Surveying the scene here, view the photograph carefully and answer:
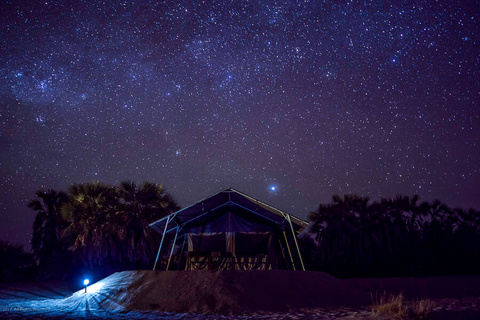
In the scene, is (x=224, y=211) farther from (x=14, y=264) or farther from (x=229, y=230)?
(x=14, y=264)

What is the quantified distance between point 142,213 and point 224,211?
264 inches

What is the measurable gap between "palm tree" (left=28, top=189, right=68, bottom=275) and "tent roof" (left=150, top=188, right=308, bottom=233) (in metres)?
8.87

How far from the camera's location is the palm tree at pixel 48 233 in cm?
2211

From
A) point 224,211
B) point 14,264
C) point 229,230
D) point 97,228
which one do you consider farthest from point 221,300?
point 14,264

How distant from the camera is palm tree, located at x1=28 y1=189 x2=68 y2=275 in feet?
72.5

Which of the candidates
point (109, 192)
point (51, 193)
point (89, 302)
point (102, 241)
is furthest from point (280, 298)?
point (51, 193)

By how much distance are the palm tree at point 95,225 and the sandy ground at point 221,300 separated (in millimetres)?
7890

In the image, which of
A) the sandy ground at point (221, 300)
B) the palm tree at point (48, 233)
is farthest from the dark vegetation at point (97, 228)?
the sandy ground at point (221, 300)

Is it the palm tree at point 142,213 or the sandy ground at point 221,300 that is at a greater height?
the palm tree at point 142,213

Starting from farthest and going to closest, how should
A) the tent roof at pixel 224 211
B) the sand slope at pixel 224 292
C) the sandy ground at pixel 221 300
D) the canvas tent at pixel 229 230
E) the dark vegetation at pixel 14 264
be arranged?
the dark vegetation at pixel 14 264, the canvas tent at pixel 229 230, the tent roof at pixel 224 211, the sand slope at pixel 224 292, the sandy ground at pixel 221 300

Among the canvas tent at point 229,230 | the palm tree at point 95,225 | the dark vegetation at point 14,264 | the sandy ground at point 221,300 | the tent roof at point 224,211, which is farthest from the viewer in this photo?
the dark vegetation at point 14,264

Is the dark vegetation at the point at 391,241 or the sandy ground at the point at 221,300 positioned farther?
the dark vegetation at the point at 391,241

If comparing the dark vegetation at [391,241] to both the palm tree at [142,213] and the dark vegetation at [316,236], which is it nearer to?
the dark vegetation at [316,236]

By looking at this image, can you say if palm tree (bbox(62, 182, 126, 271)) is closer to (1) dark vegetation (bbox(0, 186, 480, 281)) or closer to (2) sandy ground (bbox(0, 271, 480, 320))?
(1) dark vegetation (bbox(0, 186, 480, 281))
